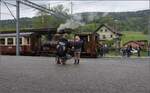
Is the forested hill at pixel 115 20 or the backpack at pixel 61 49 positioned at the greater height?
the forested hill at pixel 115 20

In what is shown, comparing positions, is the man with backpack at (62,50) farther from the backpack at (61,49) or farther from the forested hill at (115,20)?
the forested hill at (115,20)

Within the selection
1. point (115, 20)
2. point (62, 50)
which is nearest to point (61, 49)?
point (62, 50)

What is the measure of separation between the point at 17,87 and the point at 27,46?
1484 inches

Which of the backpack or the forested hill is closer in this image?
the backpack

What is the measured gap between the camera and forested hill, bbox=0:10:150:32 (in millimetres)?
91231

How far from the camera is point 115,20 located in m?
109

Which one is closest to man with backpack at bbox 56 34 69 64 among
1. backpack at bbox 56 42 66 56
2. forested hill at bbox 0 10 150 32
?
backpack at bbox 56 42 66 56

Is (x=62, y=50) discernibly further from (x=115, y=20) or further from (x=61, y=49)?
(x=115, y=20)

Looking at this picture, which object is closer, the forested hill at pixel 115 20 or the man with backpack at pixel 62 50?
the man with backpack at pixel 62 50

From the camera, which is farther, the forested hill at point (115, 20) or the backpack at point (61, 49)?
the forested hill at point (115, 20)

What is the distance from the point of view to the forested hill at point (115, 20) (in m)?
91.2

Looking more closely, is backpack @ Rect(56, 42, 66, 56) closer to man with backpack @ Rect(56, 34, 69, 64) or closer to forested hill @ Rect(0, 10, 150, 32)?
man with backpack @ Rect(56, 34, 69, 64)

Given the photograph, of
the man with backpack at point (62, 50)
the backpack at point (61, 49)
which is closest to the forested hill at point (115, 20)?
the man with backpack at point (62, 50)

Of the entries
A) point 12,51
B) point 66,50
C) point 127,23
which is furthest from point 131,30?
point 66,50
